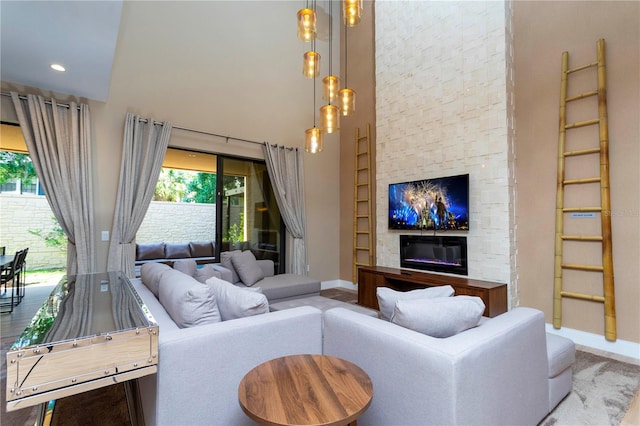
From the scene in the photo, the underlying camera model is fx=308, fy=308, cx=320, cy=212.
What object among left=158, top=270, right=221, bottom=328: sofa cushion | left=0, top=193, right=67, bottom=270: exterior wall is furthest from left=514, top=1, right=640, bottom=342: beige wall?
left=0, top=193, right=67, bottom=270: exterior wall

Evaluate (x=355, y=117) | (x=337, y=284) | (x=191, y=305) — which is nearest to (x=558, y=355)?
(x=191, y=305)

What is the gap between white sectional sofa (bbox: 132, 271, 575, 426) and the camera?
51.1 inches

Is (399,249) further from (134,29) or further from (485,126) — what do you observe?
(134,29)

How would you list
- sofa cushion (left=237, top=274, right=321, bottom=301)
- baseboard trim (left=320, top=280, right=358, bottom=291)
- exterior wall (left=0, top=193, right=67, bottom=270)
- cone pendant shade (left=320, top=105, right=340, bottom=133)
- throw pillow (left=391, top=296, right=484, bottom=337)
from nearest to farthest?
throw pillow (left=391, top=296, right=484, bottom=337)
cone pendant shade (left=320, top=105, right=340, bottom=133)
sofa cushion (left=237, top=274, right=321, bottom=301)
exterior wall (left=0, top=193, right=67, bottom=270)
baseboard trim (left=320, top=280, right=358, bottom=291)

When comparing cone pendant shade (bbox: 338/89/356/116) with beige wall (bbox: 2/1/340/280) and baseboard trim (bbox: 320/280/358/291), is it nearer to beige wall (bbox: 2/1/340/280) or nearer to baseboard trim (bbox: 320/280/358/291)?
beige wall (bbox: 2/1/340/280)

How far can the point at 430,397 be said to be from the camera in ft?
4.24

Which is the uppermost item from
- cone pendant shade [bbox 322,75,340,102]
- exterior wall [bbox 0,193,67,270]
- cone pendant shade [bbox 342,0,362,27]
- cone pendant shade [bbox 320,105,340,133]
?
cone pendant shade [bbox 342,0,362,27]

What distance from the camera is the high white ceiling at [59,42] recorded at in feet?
7.43

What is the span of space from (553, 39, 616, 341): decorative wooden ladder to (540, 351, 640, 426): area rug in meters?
0.47

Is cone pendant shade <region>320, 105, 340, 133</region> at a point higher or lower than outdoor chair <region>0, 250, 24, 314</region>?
higher

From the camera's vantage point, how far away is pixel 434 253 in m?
4.47

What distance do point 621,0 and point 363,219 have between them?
13.7 feet

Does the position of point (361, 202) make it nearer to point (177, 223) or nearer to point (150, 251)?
point (177, 223)

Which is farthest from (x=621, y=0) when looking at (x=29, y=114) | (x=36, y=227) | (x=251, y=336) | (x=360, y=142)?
(x=36, y=227)
